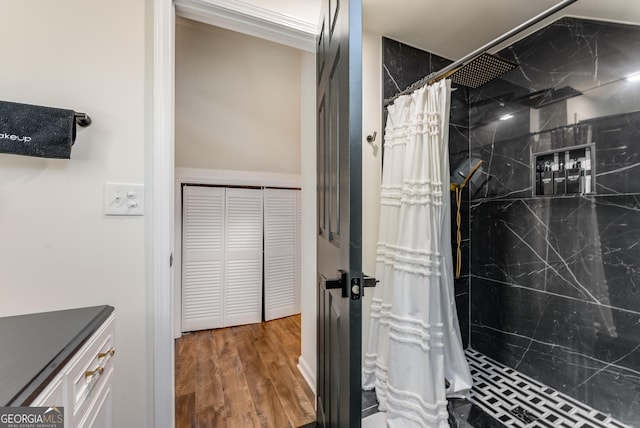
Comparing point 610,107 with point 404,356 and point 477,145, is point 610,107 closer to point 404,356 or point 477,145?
point 477,145

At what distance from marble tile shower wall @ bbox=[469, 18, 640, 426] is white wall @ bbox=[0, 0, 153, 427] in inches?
87.0

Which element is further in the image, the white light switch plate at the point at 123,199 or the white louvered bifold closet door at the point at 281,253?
the white louvered bifold closet door at the point at 281,253

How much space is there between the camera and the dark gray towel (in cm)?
84

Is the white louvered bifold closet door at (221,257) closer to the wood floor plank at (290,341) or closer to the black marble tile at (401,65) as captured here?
the wood floor plank at (290,341)

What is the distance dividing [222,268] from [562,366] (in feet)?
9.01

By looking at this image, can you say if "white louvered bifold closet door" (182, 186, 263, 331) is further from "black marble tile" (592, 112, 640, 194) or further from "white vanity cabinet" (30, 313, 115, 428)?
"black marble tile" (592, 112, 640, 194)

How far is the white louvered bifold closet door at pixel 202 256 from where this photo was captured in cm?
254

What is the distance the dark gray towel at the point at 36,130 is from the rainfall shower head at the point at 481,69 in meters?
1.82

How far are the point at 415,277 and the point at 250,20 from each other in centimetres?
155

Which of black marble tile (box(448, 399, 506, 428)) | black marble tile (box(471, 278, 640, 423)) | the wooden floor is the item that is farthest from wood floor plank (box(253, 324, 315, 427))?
black marble tile (box(471, 278, 640, 423))

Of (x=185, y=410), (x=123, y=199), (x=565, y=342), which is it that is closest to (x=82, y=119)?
(x=123, y=199)

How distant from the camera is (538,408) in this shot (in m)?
1.44

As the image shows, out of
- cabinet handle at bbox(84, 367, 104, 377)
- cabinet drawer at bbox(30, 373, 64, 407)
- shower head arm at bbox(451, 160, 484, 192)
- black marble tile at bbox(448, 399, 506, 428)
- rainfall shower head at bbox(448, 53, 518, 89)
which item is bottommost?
black marble tile at bbox(448, 399, 506, 428)

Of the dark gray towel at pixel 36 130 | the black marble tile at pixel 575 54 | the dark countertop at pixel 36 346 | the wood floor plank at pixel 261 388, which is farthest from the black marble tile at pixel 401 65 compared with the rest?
the wood floor plank at pixel 261 388
